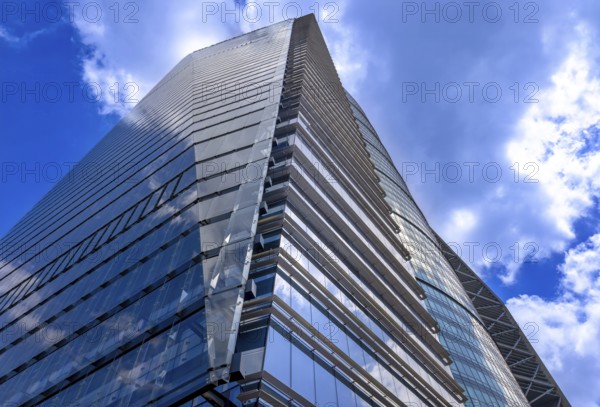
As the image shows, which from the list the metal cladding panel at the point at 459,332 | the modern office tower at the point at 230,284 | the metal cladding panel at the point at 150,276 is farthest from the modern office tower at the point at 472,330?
the metal cladding panel at the point at 150,276

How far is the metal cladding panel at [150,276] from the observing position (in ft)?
32.4

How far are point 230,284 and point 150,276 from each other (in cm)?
349

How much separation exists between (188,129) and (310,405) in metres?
18.3

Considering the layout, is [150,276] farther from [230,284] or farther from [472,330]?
[472,330]

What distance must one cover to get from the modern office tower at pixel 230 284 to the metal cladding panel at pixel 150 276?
51mm

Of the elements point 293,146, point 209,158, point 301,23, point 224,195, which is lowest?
point 224,195

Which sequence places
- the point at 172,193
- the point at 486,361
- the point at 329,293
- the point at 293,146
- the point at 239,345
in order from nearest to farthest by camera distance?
1. the point at 239,345
2. the point at 329,293
3. the point at 172,193
4. the point at 293,146
5. the point at 486,361

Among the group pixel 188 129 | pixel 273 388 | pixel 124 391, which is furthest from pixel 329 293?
pixel 188 129

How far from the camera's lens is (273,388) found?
9.75 m

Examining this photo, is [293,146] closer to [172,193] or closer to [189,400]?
[172,193]

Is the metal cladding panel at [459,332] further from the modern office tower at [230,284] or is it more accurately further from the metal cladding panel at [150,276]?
the metal cladding panel at [150,276]

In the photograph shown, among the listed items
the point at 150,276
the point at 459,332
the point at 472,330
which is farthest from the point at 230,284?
the point at 472,330

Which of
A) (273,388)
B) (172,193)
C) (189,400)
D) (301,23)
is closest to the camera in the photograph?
(189,400)

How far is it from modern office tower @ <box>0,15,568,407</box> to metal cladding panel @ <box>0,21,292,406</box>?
2.0 inches
